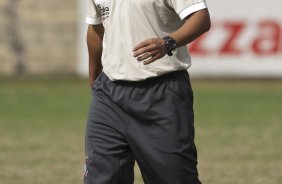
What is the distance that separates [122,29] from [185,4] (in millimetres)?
446

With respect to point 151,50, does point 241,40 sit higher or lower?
lower

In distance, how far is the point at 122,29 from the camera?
19.1 ft

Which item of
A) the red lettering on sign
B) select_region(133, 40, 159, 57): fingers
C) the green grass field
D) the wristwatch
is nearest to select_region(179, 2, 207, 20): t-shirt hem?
the wristwatch

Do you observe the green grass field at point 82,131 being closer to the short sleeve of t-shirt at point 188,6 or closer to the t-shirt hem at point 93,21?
the t-shirt hem at point 93,21

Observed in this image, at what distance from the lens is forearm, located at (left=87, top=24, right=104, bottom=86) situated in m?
6.34

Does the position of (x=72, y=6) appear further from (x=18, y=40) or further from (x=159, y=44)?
(x=159, y=44)

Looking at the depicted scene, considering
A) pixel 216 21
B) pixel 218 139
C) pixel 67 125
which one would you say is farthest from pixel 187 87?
pixel 216 21

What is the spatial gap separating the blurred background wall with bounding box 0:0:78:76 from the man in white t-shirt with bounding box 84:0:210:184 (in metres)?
15.2

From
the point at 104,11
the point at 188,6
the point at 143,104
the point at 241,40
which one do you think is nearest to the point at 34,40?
the point at 241,40

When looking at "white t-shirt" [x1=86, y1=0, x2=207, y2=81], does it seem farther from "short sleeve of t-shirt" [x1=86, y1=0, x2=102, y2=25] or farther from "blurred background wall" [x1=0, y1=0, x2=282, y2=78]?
"blurred background wall" [x1=0, y1=0, x2=282, y2=78]

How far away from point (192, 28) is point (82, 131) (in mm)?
8112

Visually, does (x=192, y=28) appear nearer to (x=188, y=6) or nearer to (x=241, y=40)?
(x=188, y=6)

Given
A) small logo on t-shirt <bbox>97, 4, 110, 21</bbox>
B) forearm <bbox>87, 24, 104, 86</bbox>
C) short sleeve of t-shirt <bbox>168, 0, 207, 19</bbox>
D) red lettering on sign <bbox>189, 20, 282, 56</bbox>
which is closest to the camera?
short sleeve of t-shirt <bbox>168, 0, 207, 19</bbox>

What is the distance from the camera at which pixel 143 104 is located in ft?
19.1
